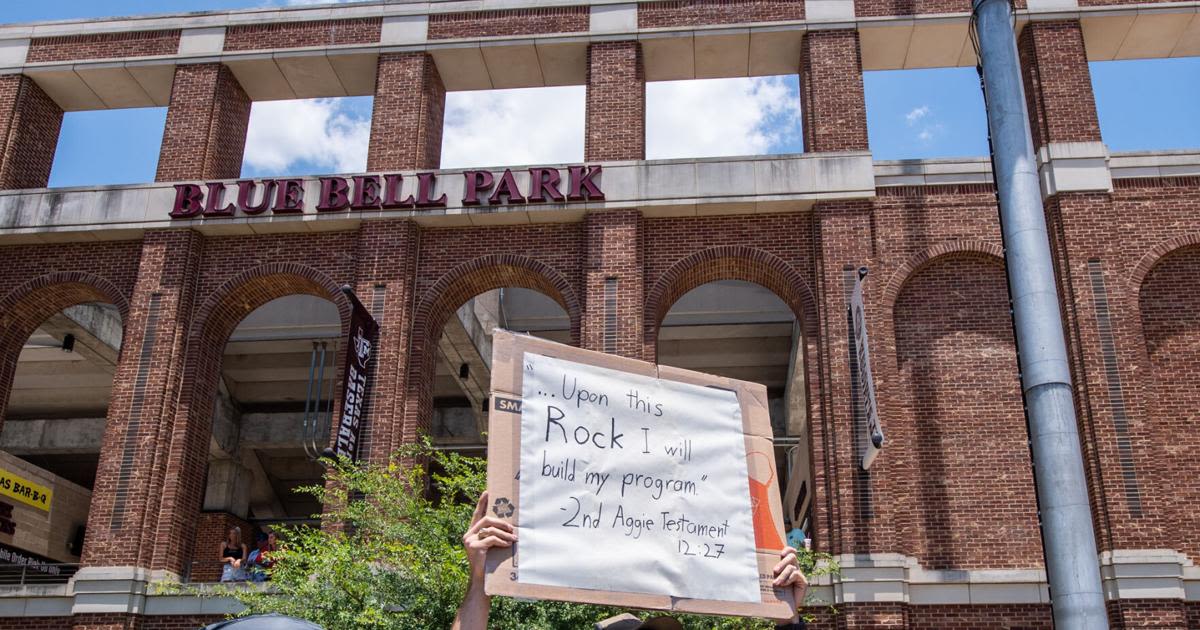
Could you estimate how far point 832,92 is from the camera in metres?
21.0

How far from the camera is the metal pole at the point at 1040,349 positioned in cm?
855

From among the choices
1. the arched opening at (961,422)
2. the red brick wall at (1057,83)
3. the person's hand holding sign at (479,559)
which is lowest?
the person's hand holding sign at (479,559)

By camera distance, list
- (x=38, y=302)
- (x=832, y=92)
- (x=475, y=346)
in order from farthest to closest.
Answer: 1. (x=475, y=346)
2. (x=38, y=302)
3. (x=832, y=92)

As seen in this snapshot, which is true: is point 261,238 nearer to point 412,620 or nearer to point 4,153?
point 4,153

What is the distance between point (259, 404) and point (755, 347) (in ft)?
47.9

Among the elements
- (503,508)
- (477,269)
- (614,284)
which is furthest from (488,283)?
(503,508)

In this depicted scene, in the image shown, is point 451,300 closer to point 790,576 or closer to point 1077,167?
point 1077,167

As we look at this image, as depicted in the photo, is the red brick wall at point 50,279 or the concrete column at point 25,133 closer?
the red brick wall at point 50,279

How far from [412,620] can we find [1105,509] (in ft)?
36.0

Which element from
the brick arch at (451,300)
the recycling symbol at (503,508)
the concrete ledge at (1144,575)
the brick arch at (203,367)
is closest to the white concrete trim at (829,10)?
the brick arch at (451,300)

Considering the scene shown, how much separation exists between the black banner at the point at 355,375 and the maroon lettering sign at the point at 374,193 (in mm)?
2321

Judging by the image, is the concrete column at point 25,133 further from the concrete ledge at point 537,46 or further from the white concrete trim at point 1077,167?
the white concrete trim at point 1077,167

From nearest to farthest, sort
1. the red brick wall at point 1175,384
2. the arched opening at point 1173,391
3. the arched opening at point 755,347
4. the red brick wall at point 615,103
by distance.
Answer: the arched opening at point 1173,391, the red brick wall at point 1175,384, the red brick wall at point 615,103, the arched opening at point 755,347

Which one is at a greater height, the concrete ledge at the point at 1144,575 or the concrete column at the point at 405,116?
the concrete column at the point at 405,116
